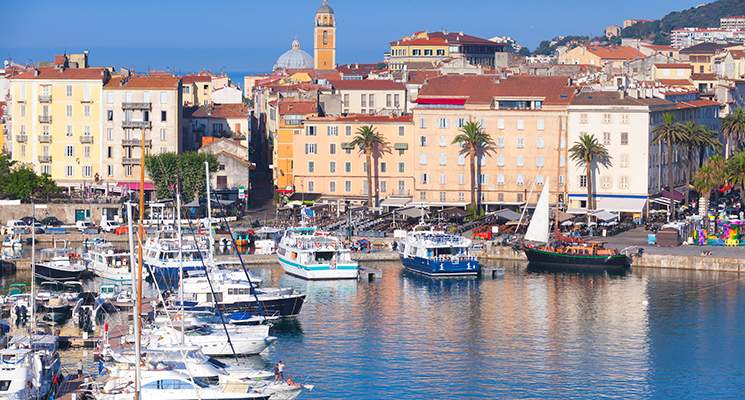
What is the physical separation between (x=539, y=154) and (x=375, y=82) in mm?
19568

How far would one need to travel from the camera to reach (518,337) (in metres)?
54.4

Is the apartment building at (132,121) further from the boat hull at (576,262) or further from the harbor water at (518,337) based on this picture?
the boat hull at (576,262)

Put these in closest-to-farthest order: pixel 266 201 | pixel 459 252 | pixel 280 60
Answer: pixel 459 252
pixel 266 201
pixel 280 60

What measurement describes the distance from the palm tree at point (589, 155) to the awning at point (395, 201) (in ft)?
25.7

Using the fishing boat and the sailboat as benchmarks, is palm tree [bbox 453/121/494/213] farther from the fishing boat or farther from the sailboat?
the fishing boat

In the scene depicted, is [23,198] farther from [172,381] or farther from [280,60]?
[280,60]

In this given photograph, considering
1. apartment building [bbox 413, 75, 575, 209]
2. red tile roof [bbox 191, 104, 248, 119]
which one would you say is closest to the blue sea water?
apartment building [bbox 413, 75, 575, 209]

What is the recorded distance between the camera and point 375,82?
98.9 meters

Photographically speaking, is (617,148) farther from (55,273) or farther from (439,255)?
(55,273)

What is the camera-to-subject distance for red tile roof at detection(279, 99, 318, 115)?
88.5 m

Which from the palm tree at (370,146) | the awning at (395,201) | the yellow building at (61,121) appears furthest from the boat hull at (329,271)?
the yellow building at (61,121)

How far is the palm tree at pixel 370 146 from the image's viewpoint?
82.2 metres

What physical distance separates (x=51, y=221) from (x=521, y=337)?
3059 cm

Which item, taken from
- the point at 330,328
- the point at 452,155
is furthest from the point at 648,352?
the point at 452,155
